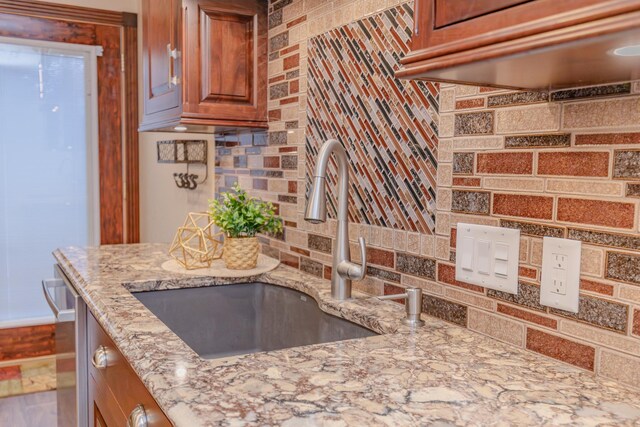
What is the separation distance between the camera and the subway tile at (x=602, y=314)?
0.94m

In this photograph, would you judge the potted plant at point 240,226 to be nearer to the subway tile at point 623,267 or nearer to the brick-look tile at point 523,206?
the brick-look tile at point 523,206

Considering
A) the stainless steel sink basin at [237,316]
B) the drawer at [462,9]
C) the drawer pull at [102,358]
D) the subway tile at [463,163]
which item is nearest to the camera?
the drawer at [462,9]

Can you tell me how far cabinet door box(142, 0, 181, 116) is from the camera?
2.06 meters

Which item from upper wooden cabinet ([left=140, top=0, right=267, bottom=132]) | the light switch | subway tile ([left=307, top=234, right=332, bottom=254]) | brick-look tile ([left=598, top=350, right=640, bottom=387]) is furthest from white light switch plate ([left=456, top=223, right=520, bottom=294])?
upper wooden cabinet ([left=140, top=0, right=267, bottom=132])

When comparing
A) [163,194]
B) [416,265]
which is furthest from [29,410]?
[416,265]

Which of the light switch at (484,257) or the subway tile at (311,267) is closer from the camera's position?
the light switch at (484,257)

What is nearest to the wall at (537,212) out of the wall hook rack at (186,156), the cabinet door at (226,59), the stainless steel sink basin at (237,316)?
the stainless steel sink basin at (237,316)

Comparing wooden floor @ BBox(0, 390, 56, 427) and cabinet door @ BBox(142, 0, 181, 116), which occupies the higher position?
cabinet door @ BBox(142, 0, 181, 116)

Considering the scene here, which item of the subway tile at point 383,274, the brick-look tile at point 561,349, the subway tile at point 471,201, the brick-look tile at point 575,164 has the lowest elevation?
the brick-look tile at point 561,349

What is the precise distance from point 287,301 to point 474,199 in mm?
745

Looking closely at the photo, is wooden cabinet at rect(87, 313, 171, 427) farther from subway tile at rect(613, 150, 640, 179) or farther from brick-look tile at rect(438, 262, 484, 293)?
subway tile at rect(613, 150, 640, 179)

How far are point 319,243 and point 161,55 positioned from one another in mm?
1003

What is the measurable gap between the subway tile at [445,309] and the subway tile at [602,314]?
0.88 feet

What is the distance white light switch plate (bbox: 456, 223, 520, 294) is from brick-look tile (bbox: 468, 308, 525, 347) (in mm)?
62
